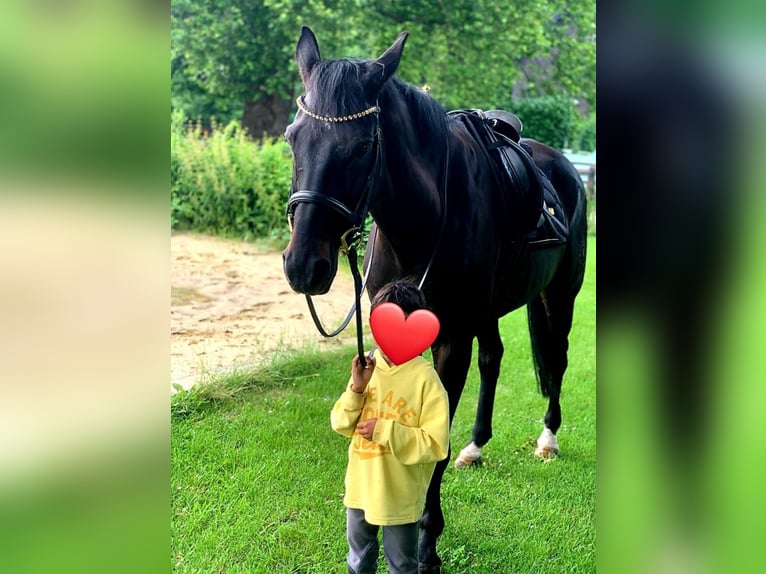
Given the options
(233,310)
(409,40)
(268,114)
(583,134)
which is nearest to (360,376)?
(233,310)

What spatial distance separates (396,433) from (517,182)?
1.34 m

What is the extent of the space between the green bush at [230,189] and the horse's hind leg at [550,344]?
599cm

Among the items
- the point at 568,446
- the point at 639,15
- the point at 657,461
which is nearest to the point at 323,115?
the point at 639,15

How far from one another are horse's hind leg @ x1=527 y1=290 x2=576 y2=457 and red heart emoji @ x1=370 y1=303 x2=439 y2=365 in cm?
213

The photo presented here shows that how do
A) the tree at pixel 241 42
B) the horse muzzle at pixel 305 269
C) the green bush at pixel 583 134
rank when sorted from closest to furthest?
the horse muzzle at pixel 305 269
the tree at pixel 241 42
the green bush at pixel 583 134

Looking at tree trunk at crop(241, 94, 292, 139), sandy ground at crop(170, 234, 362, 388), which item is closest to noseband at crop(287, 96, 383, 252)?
sandy ground at crop(170, 234, 362, 388)

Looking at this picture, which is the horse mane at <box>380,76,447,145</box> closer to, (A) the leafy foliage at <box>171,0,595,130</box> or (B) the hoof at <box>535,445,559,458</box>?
(B) the hoof at <box>535,445,559,458</box>

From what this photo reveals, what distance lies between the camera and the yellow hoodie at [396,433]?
178 centimetres

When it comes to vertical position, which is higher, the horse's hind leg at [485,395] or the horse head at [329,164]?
the horse head at [329,164]

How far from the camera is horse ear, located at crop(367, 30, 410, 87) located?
1872 millimetres

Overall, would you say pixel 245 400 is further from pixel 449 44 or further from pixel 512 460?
pixel 449 44

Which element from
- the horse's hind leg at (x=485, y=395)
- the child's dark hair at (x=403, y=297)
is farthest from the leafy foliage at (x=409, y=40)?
the child's dark hair at (x=403, y=297)

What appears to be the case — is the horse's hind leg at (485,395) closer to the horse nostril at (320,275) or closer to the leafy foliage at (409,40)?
the horse nostril at (320,275)

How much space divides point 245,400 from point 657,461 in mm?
3624
